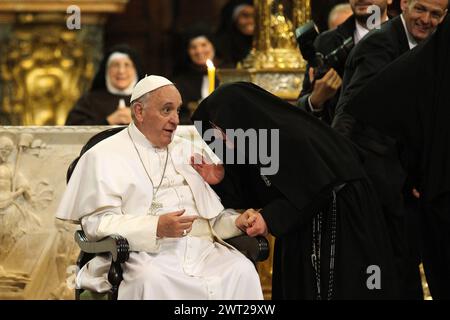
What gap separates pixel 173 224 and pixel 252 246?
1.55 feet

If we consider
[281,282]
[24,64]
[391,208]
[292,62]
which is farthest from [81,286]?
[24,64]

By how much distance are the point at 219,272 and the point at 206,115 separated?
0.83 meters

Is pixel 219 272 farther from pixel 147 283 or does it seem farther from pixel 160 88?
pixel 160 88

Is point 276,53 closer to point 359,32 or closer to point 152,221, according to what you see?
point 359,32

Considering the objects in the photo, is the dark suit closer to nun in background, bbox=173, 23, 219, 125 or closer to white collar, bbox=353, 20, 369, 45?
white collar, bbox=353, 20, 369, 45

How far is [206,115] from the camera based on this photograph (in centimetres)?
686

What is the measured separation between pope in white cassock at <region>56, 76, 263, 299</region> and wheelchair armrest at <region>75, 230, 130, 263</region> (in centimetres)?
5

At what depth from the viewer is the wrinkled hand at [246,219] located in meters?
6.69

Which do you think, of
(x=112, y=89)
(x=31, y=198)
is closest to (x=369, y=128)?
(x=31, y=198)

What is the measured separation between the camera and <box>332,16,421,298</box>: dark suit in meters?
7.10

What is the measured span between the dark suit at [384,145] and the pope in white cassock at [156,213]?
2.61ft

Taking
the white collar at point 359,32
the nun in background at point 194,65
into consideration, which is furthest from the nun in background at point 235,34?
the white collar at point 359,32

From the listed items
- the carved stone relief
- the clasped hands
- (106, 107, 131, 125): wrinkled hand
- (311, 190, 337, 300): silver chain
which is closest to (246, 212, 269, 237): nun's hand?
the clasped hands

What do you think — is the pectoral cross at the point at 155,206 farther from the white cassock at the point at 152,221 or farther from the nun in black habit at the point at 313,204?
the nun in black habit at the point at 313,204
